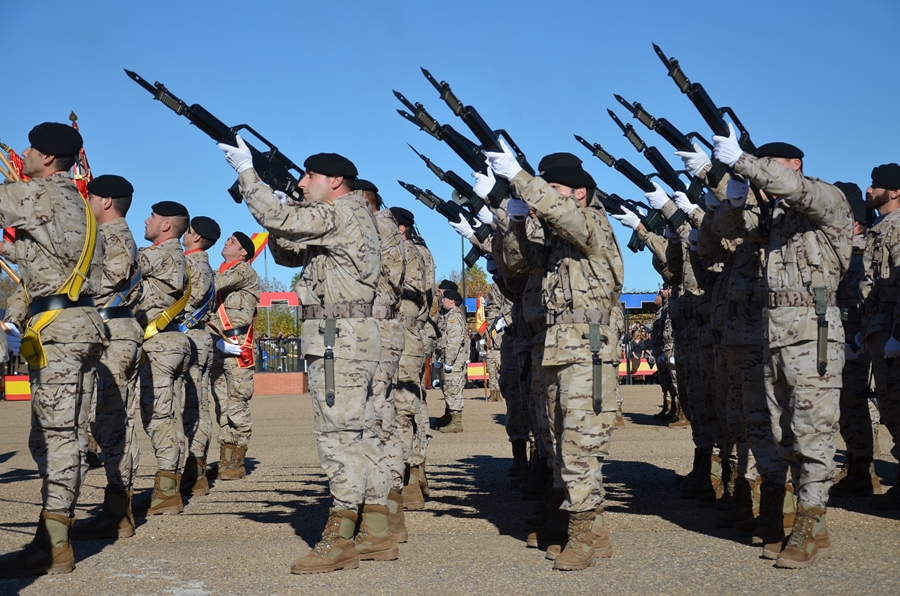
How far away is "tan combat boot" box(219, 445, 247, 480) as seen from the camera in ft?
33.8

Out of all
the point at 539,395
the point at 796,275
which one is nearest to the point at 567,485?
the point at 539,395

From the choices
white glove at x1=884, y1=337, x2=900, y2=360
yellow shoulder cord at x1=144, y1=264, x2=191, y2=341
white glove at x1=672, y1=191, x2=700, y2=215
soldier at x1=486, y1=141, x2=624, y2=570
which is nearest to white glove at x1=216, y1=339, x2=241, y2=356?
yellow shoulder cord at x1=144, y1=264, x2=191, y2=341

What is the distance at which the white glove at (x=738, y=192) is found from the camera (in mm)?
6219

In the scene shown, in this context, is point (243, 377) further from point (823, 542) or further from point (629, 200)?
point (823, 542)

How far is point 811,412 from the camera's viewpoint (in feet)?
19.3

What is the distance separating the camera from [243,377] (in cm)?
1048

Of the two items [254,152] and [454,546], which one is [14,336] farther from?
[454,546]

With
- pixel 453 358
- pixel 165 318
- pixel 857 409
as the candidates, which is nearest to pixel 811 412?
pixel 857 409

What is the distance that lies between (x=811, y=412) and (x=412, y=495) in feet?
11.8

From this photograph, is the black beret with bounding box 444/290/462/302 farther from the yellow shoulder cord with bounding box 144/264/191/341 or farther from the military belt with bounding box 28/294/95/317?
the military belt with bounding box 28/294/95/317

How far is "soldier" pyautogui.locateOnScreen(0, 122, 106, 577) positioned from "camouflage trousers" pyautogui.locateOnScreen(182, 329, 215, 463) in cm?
292

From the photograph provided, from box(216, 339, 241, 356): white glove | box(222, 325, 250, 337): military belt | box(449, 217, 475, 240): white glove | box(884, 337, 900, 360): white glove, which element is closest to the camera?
box(884, 337, 900, 360): white glove

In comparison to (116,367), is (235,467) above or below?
below

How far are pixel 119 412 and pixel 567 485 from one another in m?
3.46
